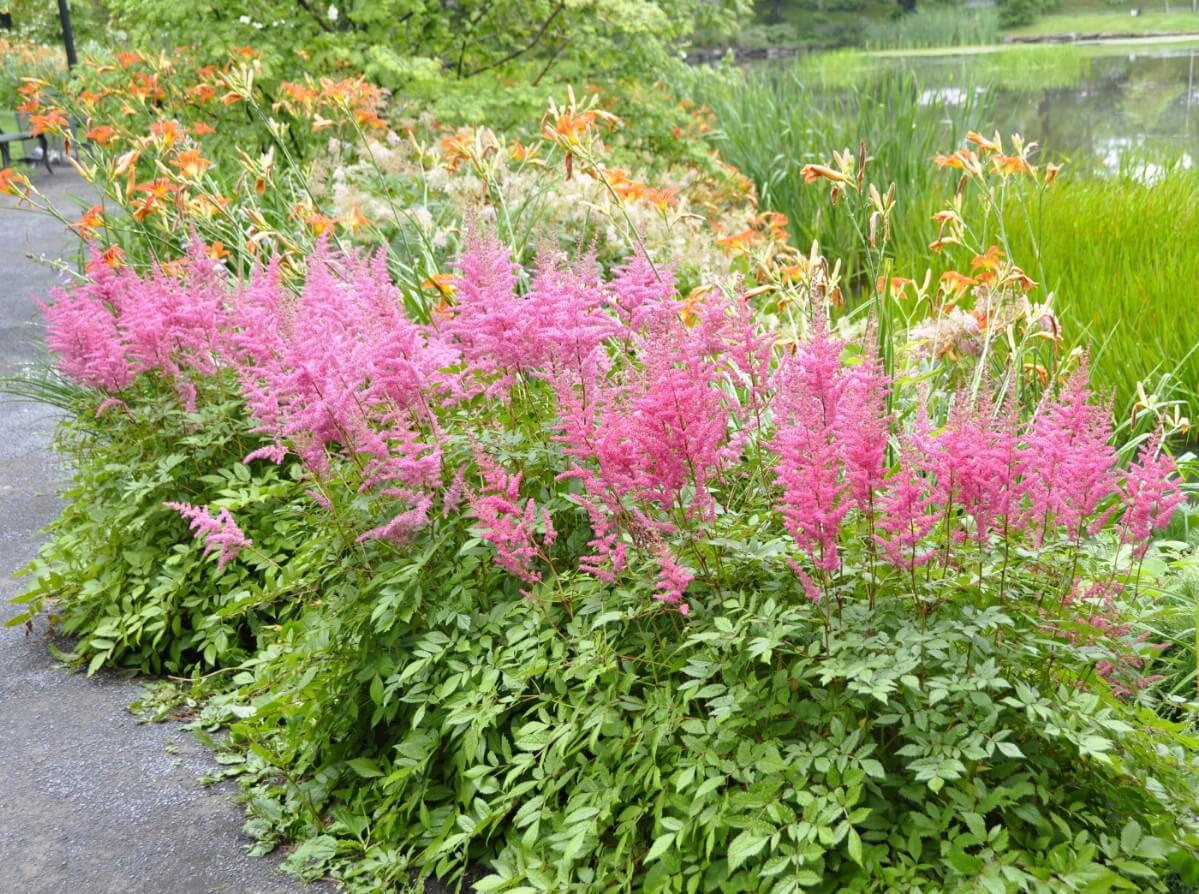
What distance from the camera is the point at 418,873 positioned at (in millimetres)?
2850

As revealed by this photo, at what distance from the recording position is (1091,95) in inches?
842

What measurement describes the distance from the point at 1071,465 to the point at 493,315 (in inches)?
51.7

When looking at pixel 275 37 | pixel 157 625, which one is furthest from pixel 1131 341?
pixel 275 37

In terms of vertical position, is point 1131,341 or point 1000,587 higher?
point 1000,587

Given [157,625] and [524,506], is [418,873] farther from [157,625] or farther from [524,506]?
[157,625]

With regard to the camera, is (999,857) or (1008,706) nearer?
(999,857)

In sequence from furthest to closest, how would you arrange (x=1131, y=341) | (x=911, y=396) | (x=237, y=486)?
(x=1131, y=341) → (x=237, y=486) → (x=911, y=396)

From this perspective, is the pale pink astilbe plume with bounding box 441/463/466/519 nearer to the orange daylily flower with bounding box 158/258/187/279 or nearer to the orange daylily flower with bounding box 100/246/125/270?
the orange daylily flower with bounding box 158/258/187/279

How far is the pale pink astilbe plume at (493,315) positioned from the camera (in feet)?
9.00

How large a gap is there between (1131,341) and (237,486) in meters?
3.65

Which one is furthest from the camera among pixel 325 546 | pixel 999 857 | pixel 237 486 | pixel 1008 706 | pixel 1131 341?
pixel 1131 341

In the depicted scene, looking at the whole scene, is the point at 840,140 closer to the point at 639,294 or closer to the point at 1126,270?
the point at 1126,270

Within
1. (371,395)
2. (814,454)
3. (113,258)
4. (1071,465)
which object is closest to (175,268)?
(113,258)

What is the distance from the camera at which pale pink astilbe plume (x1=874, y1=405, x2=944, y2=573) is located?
211 cm
